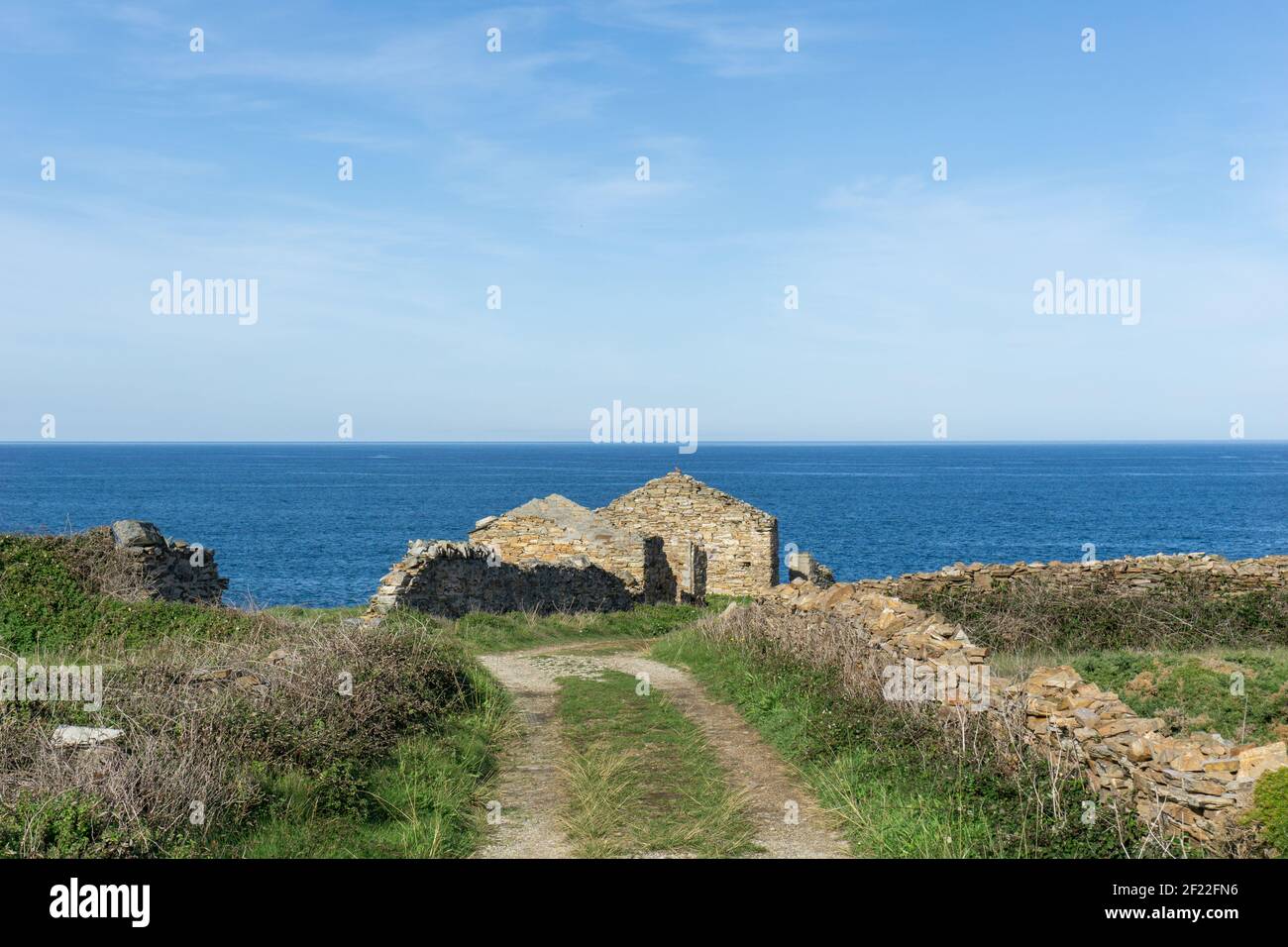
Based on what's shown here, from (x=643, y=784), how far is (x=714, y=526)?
25408mm

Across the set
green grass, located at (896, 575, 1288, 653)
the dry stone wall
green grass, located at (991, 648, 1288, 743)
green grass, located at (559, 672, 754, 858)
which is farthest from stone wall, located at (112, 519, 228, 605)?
green grass, located at (991, 648, 1288, 743)

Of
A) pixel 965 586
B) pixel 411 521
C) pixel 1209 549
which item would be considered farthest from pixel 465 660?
pixel 411 521

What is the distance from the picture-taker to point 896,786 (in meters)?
9.48

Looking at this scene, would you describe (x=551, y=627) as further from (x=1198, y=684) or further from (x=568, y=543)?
(x=1198, y=684)

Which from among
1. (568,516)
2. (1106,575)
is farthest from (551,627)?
(1106,575)

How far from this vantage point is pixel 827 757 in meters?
10.7

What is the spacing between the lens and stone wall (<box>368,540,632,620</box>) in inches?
824

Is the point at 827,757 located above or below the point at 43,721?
below

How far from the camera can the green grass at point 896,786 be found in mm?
8102

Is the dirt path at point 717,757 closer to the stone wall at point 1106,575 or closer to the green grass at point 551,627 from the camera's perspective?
the green grass at point 551,627

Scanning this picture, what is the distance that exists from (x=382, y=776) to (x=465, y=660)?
482 cm
